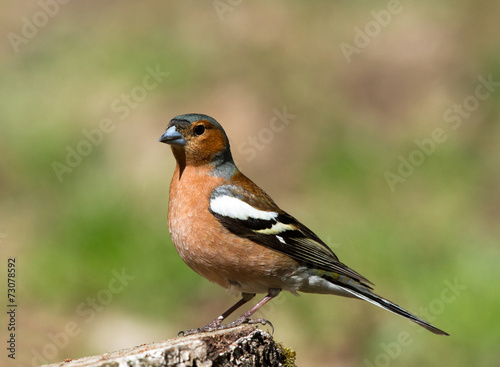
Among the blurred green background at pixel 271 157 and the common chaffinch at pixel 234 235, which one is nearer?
the common chaffinch at pixel 234 235

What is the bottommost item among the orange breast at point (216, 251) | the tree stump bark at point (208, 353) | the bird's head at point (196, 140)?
the tree stump bark at point (208, 353)

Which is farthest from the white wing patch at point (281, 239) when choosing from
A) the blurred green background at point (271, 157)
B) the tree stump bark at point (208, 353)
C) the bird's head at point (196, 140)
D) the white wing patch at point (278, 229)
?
the blurred green background at point (271, 157)

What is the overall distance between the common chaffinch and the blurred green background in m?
2.36

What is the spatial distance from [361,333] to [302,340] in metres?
0.70

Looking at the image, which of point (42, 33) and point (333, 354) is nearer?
point (333, 354)

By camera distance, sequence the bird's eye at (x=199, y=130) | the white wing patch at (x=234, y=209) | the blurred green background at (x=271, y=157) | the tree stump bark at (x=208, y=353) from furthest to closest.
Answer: the blurred green background at (x=271, y=157) → the bird's eye at (x=199, y=130) → the white wing patch at (x=234, y=209) → the tree stump bark at (x=208, y=353)

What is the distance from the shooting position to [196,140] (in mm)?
5457

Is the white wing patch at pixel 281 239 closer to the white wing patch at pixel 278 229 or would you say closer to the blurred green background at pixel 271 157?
the white wing patch at pixel 278 229

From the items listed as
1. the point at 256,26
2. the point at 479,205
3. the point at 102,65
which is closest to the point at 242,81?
Answer: the point at 256,26

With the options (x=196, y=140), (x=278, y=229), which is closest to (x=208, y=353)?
(x=278, y=229)

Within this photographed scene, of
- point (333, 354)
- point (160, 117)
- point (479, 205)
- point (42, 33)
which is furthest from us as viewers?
point (42, 33)

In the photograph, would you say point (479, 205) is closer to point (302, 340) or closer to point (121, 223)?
point (302, 340)

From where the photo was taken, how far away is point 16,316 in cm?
797

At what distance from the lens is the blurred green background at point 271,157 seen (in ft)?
25.9
